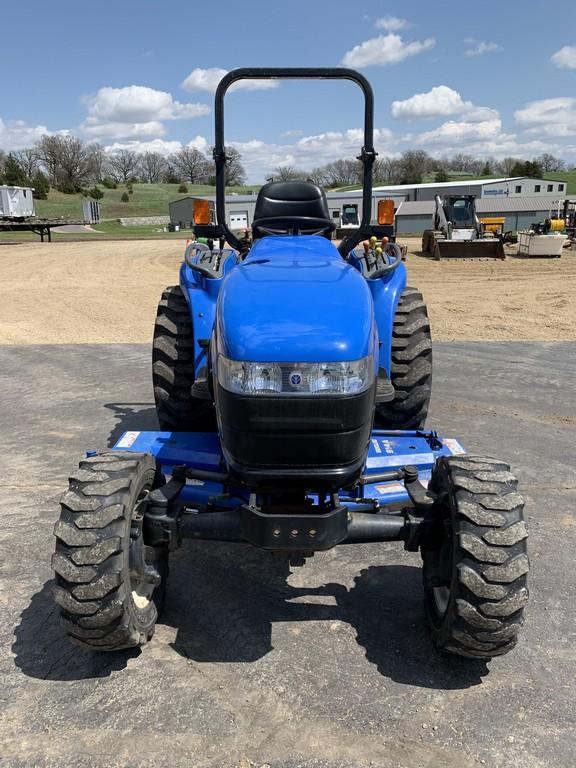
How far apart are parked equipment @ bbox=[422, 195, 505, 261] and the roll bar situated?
759 inches

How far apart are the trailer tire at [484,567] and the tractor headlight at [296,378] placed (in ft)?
2.12

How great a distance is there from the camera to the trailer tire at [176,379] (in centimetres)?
410

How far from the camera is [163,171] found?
327 ft

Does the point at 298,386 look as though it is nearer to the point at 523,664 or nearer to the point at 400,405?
the point at 523,664

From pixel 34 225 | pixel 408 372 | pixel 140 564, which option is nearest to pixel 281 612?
pixel 140 564

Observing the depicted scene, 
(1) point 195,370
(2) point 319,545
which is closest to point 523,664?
(2) point 319,545

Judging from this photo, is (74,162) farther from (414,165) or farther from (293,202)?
(293,202)

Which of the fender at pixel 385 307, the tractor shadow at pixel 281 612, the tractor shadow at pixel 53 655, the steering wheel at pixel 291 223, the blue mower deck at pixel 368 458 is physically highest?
the steering wheel at pixel 291 223

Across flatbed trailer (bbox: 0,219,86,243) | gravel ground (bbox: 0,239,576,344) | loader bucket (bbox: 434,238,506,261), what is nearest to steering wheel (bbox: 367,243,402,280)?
gravel ground (bbox: 0,239,576,344)

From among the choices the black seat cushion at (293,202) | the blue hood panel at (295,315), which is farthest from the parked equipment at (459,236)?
the blue hood panel at (295,315)

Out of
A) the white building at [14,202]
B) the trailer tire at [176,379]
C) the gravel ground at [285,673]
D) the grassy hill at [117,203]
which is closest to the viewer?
the gravel ground at [285,673]

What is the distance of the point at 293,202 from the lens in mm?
4434

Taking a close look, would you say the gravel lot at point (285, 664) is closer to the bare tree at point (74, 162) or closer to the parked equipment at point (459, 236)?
the parked equipment at point (459, 236)

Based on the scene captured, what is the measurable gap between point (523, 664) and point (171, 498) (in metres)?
1.63
